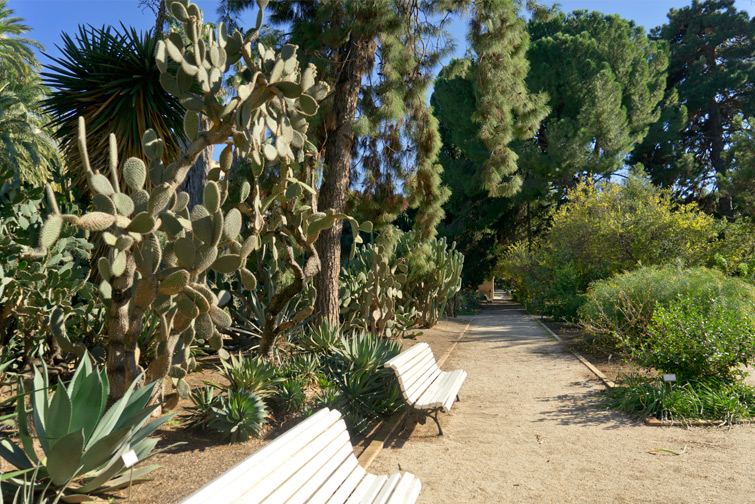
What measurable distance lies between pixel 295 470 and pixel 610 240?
44.5 ft

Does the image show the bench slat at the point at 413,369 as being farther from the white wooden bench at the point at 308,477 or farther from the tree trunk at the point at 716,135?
the tree trunk at the point at 716,135

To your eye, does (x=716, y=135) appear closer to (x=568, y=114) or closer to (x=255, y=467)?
(x=568, y=114)

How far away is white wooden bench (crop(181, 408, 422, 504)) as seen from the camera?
1899mm

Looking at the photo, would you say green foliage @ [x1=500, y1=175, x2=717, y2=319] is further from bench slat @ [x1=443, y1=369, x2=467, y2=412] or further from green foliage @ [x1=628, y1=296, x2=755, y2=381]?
bench slat @ [x1=443, y1=369, x2=467, y2=412]

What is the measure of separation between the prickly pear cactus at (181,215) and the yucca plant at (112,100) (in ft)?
11.6

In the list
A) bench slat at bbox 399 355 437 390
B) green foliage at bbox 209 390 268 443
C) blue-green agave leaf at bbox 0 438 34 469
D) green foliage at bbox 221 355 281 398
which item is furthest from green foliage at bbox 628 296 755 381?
blue-green agave leaf at bbox 0 438 34 469

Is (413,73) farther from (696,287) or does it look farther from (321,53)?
(696,287)

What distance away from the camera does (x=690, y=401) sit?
5.13m

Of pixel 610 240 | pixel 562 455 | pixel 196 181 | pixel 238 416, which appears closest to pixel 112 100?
pixel 196 181

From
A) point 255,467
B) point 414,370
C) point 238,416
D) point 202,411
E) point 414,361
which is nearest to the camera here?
point 255,467

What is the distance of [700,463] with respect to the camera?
3924 millimetres

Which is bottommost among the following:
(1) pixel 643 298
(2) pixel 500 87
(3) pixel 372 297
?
(3) pixel 372 297

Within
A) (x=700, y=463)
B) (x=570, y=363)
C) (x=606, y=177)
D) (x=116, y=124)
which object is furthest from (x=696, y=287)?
(x=606, y=177)

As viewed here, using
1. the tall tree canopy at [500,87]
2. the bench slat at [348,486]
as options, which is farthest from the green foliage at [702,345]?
the bench slat at [348,486]
